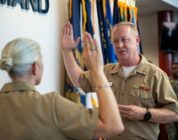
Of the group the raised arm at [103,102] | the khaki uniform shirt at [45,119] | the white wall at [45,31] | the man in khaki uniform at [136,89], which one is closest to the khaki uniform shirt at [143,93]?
the man in khaki uniform at [136,89]

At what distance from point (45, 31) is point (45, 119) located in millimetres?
1338

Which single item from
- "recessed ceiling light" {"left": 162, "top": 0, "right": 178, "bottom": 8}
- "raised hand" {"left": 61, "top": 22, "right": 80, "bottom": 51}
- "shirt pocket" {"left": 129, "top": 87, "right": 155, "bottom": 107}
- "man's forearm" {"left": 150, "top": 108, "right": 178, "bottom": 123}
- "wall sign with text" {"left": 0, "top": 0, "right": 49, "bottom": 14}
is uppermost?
"recessed ceiling light" {"left": 162, "top": 0, "right": 178, "bottom": 8}

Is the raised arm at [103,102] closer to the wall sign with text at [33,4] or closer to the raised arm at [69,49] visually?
the raised arm at [69,49]

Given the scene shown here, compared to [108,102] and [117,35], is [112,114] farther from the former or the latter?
[117,35]

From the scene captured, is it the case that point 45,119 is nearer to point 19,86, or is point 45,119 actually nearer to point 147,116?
point 19,86

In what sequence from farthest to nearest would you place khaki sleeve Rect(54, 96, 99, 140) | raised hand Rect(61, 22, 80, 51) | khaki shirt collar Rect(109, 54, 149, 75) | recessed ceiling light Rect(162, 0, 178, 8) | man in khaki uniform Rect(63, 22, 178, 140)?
recessed ceiling light Rect(162, 0, 178, 8) → khaki shirt collar Rect(109, 54, 149, 75) → man in khaki uniform Rect(63, 22, 178, 140) → raised hand Rect(61, 22, 80, 51) → khaki sleeve Rect(54, 96, 99, 140)

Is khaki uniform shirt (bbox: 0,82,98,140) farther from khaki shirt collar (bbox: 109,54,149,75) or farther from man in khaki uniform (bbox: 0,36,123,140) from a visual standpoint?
khaki shirt collar (bbox: 109,54,149,75)

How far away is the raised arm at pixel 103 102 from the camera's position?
1184 mm

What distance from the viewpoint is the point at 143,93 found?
6.70 ft

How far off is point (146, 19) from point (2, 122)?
4.65m

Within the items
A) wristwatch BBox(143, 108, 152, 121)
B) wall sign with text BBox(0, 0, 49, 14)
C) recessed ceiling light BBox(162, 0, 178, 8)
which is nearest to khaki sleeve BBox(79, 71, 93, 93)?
wristwatch BBox(143, 108, 152, 121)

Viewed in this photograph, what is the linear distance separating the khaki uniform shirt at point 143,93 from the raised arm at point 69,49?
62 mm

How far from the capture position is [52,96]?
1210 mm

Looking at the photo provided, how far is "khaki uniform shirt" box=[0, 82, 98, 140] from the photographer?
Result: 117 cm
